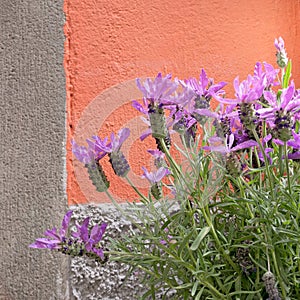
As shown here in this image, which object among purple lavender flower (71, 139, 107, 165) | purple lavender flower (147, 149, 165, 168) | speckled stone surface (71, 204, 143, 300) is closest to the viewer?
purple lavender flower (71, 139, 107, 165)

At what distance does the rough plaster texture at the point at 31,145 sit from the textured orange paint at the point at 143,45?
0.04 metres

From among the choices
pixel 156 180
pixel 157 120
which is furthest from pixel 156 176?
pixel 157 120

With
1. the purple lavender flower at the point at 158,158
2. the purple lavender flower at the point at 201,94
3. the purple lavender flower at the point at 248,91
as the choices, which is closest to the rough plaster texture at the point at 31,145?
the purple lavender flower at the point at 158,158

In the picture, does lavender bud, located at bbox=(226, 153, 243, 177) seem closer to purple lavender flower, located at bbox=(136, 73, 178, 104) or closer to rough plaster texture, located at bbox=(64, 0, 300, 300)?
purple lavender flower, located at bbox=(136, 73, 178, 104)

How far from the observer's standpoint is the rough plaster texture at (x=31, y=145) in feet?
4.21

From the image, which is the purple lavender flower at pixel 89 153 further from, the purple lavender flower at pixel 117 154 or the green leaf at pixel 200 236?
the green leaf at pixel 200 236

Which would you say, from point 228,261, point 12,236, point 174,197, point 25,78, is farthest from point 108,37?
point 228,261

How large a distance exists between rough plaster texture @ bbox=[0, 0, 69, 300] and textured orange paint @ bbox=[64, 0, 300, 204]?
0.04 metres

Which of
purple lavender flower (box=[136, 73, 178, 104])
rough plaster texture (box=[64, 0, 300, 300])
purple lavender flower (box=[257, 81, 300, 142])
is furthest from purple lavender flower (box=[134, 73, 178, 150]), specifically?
rough plaster texture (box=[64, 0, 300, 300])

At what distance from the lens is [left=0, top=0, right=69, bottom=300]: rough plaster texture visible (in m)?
1.28

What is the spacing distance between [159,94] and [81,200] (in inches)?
26.7

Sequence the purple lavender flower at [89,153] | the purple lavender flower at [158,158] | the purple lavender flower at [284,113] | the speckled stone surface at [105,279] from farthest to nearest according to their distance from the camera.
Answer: the speckled stone surface at [105,279]
the purple lavender flower at [158,158]
the purple lavender flower at [89,153]
the purple lavender flower at [284,113]

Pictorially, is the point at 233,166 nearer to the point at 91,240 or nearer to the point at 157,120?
the point at 157,120

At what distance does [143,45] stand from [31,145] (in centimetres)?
40
